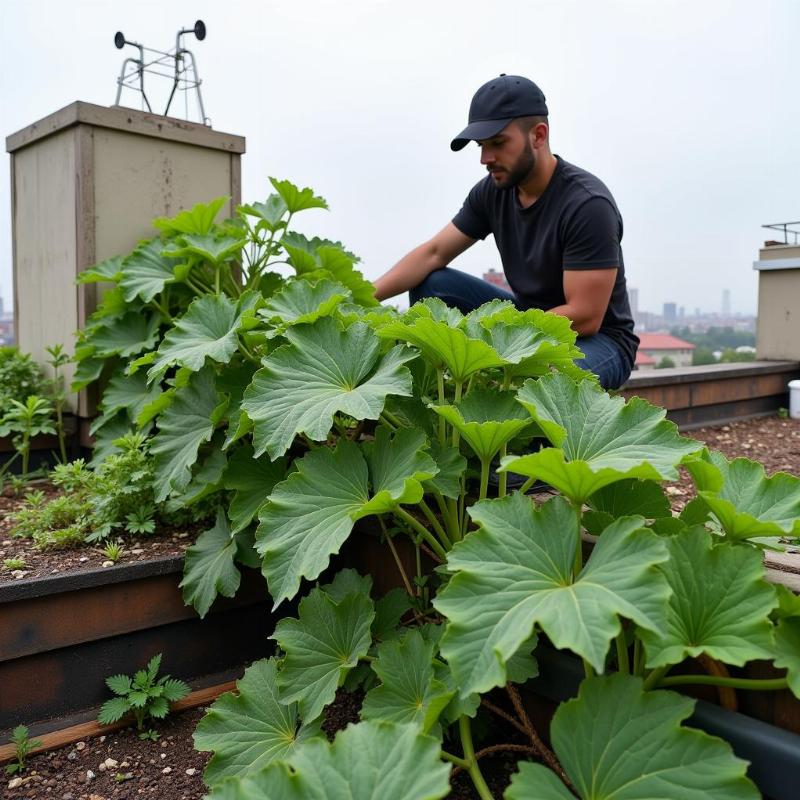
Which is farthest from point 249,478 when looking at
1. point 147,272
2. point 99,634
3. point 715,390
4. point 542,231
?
point 715,390

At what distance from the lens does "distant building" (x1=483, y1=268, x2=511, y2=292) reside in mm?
2945

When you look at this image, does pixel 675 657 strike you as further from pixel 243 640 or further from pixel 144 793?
pixel 243 640


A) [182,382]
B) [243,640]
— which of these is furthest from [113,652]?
[182,382]

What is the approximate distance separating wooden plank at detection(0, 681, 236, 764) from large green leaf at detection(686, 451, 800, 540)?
124cm

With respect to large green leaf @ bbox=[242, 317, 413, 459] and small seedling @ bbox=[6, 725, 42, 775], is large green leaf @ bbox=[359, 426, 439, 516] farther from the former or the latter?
small seedling @ bbox=[6, 725, 42, 775]

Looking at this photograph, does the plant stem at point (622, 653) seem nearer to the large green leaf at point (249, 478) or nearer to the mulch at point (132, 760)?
the mulch at point (132, 760)

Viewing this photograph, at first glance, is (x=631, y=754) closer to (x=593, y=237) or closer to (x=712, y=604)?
(x=712, y=604)

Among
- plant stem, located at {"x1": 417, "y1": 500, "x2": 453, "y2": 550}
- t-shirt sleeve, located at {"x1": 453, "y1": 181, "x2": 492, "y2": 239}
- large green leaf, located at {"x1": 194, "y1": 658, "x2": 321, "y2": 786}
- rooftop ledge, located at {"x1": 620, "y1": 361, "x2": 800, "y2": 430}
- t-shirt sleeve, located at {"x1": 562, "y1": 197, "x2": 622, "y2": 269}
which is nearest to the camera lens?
large green leaf, located at {"x1": 194, "y1": 658, "x2": 321, "y2": 786}

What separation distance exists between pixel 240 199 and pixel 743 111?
2628 millimetres

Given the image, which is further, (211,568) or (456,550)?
(211,568)

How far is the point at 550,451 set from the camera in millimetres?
1037

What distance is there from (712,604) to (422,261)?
7.00ft

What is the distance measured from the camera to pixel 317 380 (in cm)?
148

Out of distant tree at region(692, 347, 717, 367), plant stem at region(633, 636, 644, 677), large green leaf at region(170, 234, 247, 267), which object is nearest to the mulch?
plant stem at region(633, 636, 644, 677)
